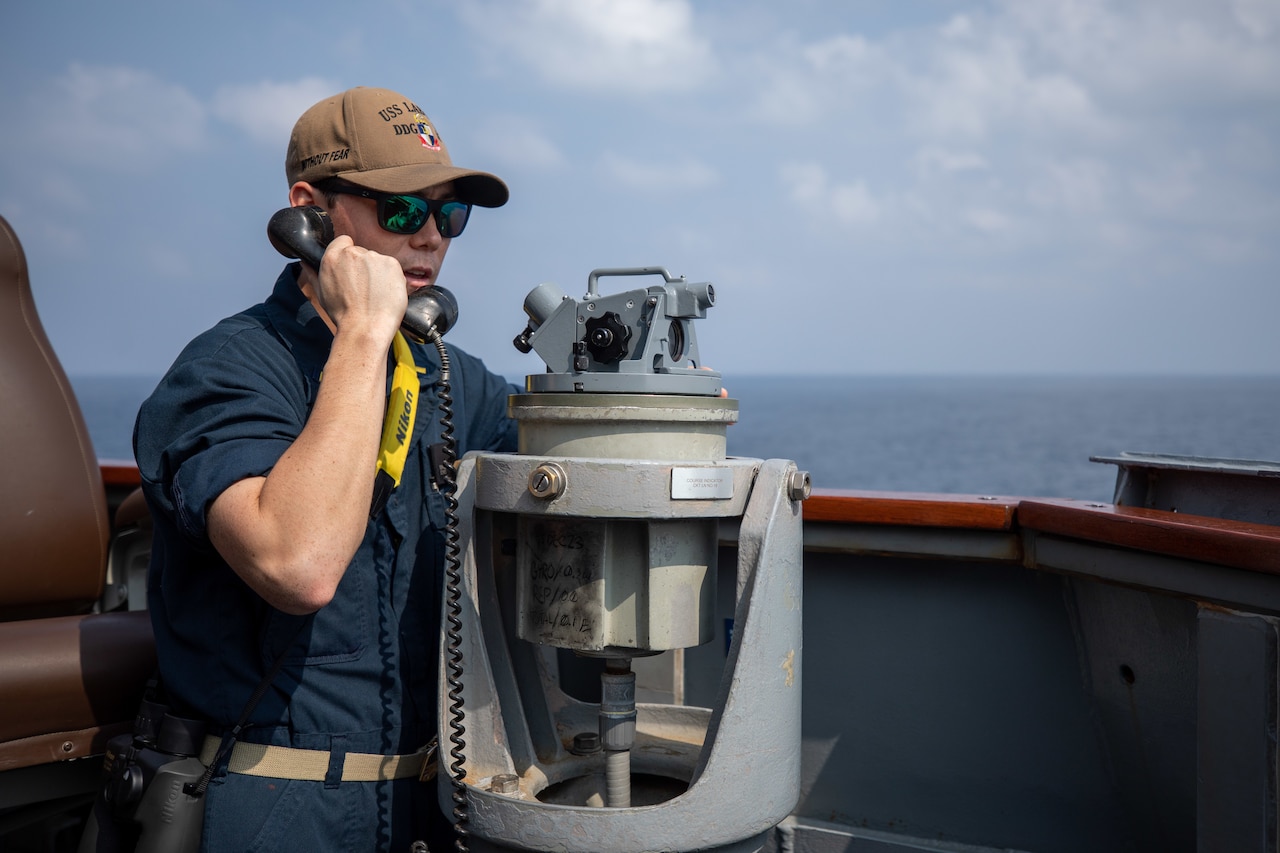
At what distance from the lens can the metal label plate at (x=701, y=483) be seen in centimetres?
136

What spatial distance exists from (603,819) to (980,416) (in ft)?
199

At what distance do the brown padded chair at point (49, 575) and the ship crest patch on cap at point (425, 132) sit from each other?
4.36ft

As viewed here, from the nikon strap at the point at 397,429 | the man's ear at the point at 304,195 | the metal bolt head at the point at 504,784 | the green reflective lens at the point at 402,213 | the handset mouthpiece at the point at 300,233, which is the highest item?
the man's ear at the point at 304,195

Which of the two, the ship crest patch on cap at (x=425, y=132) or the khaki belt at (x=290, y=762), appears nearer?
the khaki belt at (x=290, y=762)

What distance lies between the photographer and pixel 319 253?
5.24ft

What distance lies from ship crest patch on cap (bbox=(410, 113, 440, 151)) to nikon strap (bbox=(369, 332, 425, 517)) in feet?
1.29

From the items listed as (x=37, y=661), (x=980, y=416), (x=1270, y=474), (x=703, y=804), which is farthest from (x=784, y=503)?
(x=980, y=416)

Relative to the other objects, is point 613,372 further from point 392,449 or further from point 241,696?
point 241,696

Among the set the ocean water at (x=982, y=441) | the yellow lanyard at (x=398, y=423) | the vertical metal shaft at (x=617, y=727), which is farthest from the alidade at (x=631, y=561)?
the ocean water at (x=982, y=441)

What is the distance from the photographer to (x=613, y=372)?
4.73 feet

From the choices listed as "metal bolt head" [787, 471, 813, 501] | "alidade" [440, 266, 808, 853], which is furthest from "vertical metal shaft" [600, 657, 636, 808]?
"metal bolt head" [787, 471, 813, 501]

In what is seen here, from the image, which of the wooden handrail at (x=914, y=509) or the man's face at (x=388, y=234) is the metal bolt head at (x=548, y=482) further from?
the wooden handrail at (x=914, y=509)

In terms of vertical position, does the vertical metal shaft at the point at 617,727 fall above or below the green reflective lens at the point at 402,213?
below

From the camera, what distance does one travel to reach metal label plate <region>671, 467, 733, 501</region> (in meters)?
1.36
